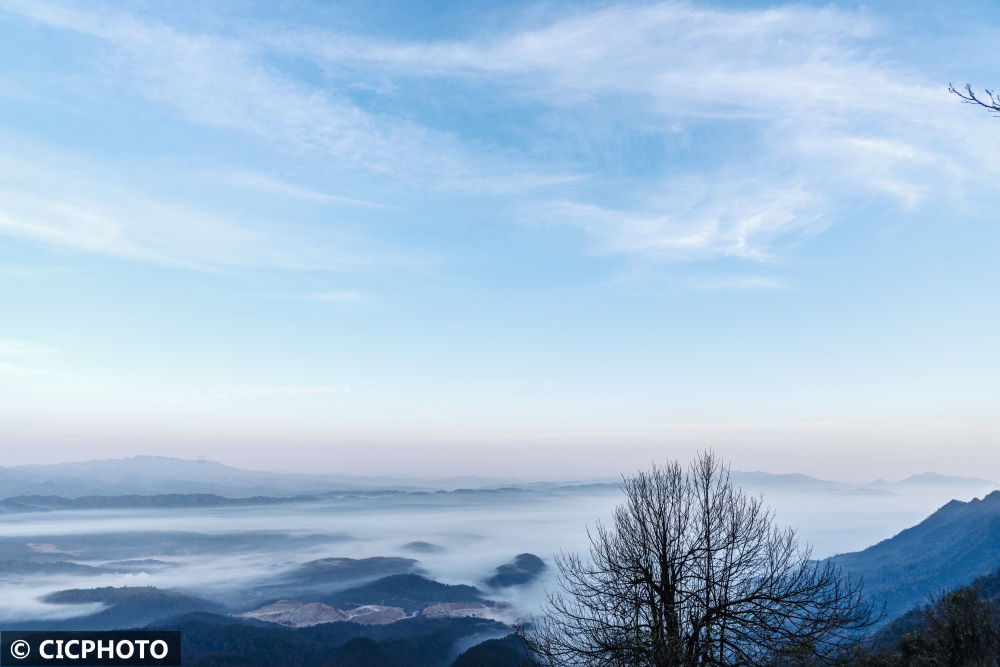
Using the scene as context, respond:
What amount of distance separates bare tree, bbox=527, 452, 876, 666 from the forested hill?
416 feet

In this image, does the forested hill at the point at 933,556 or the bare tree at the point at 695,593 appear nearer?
the bare tree at the point at 695,593

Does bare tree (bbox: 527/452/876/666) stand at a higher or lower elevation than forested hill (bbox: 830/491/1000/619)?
higher

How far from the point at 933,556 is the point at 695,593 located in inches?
7187

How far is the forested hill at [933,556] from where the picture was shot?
415 ft

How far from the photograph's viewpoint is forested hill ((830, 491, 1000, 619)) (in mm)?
126438

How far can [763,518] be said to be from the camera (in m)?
10.9

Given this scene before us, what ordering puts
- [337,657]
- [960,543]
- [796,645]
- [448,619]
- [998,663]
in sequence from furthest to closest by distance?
[448,619] → [960,543] → [337,657] → [998,663] → [796,645]

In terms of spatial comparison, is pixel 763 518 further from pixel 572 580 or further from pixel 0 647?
pixel 0 647

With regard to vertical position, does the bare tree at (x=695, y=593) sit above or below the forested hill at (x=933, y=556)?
above

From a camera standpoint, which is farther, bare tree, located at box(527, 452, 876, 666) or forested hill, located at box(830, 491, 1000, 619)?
forested hill, located at box(830, 491, 1000, 619)

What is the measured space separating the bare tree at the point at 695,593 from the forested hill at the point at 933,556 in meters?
127

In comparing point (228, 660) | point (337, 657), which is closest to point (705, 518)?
point (337, 657)

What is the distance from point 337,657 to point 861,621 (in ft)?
464

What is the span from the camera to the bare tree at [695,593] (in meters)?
9.63
